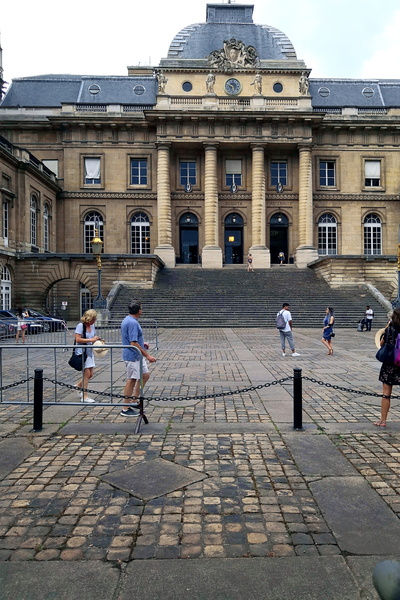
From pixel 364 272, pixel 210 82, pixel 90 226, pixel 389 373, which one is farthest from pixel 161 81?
pixel 389 373

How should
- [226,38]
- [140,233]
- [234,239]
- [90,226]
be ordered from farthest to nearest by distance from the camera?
[226,38], [234,239], [140,233], [90,226]

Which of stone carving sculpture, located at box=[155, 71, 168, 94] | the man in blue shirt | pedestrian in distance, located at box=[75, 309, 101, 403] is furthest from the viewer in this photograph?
stone carving sculpture, located at box=[155, 71, 168, 94]

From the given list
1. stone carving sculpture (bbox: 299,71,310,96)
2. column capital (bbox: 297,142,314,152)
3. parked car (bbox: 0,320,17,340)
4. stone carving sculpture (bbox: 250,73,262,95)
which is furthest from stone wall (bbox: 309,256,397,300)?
parked car (bbox: 0,320,17,340)

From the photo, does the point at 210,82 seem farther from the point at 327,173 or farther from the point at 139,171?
the point at 327,173

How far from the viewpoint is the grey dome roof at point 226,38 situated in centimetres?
4272

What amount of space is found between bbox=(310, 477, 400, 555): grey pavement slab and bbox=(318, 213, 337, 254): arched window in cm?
4017

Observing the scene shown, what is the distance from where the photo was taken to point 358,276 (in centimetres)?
3250

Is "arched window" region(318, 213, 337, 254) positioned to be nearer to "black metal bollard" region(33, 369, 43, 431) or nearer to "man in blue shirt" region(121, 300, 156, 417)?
"man in blue shirt" region(121, 300, 156, 417)

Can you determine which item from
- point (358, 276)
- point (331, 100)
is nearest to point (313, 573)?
point (358, 276)

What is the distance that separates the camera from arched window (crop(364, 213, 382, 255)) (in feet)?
141

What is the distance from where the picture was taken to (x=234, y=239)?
43312 mm

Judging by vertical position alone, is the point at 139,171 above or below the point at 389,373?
above

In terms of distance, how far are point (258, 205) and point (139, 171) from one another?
1158 centimetres

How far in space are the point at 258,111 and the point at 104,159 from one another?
14458mm
